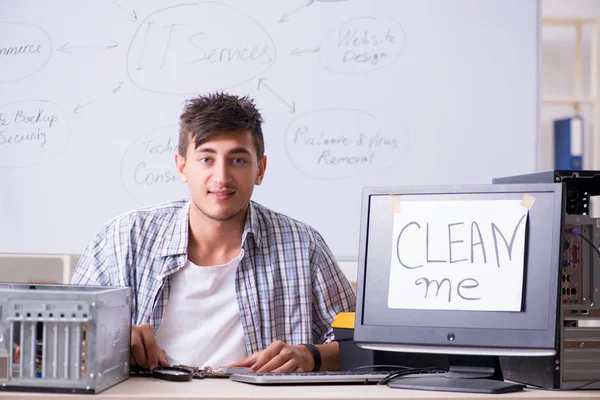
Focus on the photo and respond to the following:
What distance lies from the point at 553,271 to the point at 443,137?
1393mm

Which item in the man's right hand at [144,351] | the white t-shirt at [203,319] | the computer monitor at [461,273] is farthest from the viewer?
the white t-shirt at [203,319]

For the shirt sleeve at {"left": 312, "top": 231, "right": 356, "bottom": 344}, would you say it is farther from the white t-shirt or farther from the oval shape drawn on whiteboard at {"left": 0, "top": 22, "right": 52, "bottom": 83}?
the oval shape drawn on whiteboard at {"left": 0, "top": 22, "right": 52, "bottom": 83}

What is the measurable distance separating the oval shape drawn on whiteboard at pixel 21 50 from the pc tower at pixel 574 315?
72.4 inches

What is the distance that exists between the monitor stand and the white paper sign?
0.11 metres

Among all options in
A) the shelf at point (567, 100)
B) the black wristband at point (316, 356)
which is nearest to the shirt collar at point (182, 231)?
the black wristband at point (316, 356)

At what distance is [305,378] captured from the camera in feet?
3.98

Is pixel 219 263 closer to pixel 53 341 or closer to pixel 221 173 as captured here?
pixel 221 173

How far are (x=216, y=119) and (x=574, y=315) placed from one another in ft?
3.16

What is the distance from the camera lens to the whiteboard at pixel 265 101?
98.6 inches

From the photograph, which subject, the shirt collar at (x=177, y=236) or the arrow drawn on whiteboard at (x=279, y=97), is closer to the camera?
the shirt collar at (x=177, y=236)

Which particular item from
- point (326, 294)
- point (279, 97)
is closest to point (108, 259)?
point (326, 294)

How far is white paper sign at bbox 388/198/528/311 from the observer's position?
121 centimetres

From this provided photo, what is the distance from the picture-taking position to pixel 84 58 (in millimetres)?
2523

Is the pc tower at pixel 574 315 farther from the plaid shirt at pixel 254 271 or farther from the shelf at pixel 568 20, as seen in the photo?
the shelf at pixel 568 20
